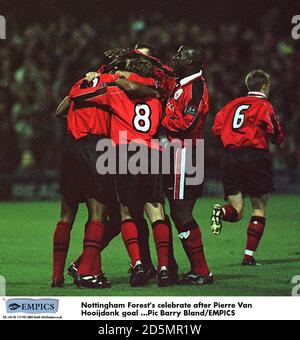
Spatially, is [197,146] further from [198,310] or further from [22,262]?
[22,262]

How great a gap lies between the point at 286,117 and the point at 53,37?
13.5 feet

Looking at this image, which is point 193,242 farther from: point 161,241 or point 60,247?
point 60,247

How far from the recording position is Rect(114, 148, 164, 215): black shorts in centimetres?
694

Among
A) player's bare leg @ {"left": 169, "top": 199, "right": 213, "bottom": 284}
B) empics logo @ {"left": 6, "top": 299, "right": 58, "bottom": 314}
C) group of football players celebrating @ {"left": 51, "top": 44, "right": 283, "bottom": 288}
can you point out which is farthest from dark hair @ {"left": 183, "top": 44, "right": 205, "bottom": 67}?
empics logo @ {"left": 6, "top": 299, "right": 58, "bottom": 314}

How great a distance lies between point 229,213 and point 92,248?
167 cm

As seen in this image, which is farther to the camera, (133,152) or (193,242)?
(193,242)

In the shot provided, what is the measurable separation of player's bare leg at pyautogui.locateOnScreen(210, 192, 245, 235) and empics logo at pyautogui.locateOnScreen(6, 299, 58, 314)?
194 cm

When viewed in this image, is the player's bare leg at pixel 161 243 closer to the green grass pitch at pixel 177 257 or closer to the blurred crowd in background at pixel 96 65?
the green grass pitch at pixel 177 257

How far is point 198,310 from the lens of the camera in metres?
6.26

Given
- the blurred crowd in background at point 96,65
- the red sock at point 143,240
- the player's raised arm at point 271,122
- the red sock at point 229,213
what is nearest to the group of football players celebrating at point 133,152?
the red sock at point 143,240

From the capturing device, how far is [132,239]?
271 inches

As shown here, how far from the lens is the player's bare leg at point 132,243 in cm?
685

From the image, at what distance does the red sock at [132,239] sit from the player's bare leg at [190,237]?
1.22ft

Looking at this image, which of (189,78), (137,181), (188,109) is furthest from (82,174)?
(189,78)
